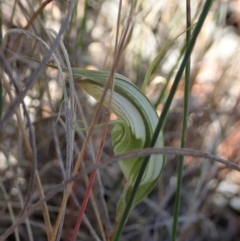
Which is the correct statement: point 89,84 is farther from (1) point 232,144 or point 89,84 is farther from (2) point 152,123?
(1) point 232,144

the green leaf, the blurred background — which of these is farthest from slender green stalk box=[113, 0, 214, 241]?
the blurred background

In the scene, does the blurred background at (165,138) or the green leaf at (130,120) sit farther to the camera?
the blurred background at (165,138)

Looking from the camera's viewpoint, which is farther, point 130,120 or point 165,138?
point 165,138

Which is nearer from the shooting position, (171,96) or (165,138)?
(171,96)

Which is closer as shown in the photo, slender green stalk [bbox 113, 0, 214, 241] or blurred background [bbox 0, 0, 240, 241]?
slender green stalk [bbox 113, 0, 214, 241]

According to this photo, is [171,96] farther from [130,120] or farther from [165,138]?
[165,138]

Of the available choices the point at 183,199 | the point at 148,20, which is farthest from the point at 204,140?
the point at 148,20

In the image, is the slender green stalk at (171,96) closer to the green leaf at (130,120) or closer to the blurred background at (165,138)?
the green leaf at (130,120)

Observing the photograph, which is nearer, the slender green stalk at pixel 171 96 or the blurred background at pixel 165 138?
the slender green stalk at pixel 171 96

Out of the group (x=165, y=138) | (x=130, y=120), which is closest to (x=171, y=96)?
(x=130, y=120)

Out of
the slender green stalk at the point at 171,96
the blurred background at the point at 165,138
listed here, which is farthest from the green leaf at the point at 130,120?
the blurred background at the point at 165,138

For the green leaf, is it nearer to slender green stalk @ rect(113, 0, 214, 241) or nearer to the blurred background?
slender green stalk @ rect(113, 0, 214, 241)
